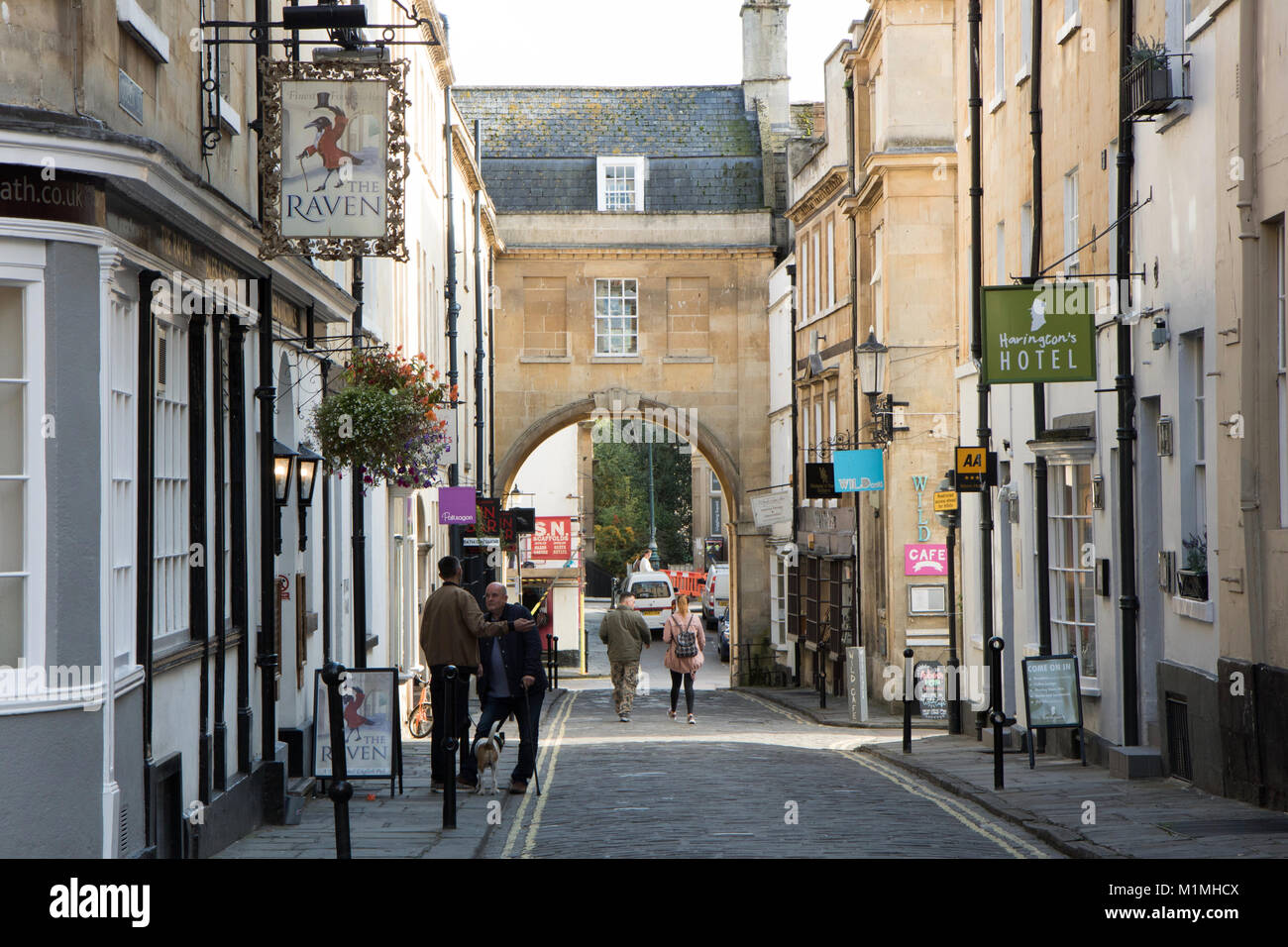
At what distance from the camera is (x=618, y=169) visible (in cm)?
4300

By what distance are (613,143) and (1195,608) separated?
32.2m

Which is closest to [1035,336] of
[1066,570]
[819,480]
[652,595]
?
[1066,570]

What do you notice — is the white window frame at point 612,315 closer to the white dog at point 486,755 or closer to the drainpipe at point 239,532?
the white dog at point 486,755

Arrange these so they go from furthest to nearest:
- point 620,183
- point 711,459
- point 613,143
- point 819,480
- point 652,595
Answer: point 652,595
point 613,143
point 620,183
point 711,459
point 819,480

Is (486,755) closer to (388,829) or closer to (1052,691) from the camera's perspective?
(388,829)

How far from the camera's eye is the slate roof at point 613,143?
42.8 meters

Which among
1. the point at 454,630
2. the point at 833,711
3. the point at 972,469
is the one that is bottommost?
the point at 833,711

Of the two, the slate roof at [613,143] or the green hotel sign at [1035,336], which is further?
the slate roof at [613,143]

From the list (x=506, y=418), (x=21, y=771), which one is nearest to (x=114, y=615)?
(x=21, y=771)

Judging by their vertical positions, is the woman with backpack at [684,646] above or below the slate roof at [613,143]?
below

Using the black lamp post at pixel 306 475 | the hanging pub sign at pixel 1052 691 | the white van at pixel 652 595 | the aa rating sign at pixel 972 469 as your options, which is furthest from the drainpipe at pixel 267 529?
the white van at pixel 652 595

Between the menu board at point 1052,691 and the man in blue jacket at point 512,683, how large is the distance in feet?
14.5

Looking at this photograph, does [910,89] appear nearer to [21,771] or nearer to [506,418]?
[506,418]

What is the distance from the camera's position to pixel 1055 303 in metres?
14.5
